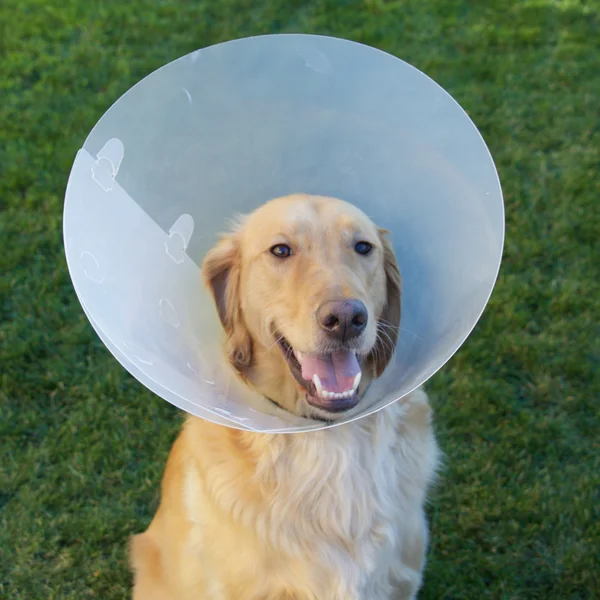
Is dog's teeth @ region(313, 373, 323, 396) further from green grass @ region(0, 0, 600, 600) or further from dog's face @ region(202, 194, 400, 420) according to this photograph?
green grass @ region(0, 0, 600, 600)

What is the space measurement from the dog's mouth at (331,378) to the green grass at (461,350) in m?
1.51

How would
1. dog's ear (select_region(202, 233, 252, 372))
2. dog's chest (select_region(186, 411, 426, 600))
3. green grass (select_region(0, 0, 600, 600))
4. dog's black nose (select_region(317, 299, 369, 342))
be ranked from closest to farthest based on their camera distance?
dog's black nose (select_region(317, 299, 369, 342))
dog's ear (select_region(202, 233, 252, 372))
dog's chest (select_region(186, 411, 426, 600))
green grass (select_region(0, 0, 600, 600))

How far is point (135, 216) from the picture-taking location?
6.77 feet

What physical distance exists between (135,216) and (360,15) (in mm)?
4397

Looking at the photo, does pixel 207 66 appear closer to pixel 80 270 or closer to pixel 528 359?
pixel 80 270

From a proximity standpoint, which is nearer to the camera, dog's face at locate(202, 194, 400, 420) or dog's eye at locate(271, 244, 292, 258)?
dog's face at locate(202, 194, 400, 420)

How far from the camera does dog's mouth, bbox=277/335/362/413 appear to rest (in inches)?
75.4

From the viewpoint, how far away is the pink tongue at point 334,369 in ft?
6.30

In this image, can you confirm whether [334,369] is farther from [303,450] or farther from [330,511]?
[330,511]

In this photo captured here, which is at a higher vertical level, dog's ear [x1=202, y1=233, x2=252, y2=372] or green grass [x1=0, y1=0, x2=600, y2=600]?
dog's ear [x1=202, y1=233, x2=252, y2=372]

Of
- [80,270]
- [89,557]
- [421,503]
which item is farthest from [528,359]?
[80,270]

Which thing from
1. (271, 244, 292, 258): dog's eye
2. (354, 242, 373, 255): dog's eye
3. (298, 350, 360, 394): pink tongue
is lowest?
(298, 350, 360, 394): pink tongue

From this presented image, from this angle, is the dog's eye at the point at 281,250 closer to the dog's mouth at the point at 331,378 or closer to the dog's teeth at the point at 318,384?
the dog's mouth at the point at 331,378

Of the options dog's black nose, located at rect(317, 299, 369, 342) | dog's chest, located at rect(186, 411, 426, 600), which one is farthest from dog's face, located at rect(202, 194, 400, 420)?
dog's chest, located at rect(186, 411, 426, 600)
